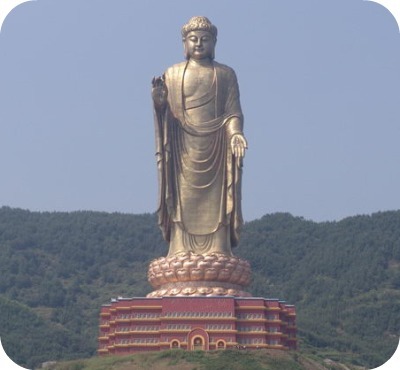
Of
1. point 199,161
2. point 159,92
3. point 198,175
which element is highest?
point 159,92

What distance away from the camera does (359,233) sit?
44.4m

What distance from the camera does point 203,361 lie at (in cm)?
2238

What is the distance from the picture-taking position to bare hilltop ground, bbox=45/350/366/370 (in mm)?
22250

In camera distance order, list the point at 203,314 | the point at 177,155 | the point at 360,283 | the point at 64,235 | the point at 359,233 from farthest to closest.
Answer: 1. the point at 64,235
2. the point at 359,233
3. the point at 360,283
4. the point at 177,155
5. the point at 203,314

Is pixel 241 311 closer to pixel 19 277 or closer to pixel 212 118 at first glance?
pixel 212 118

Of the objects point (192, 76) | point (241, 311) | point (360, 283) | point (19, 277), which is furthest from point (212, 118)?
point (19, 277)

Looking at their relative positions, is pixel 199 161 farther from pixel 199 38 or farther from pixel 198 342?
pixel 198 342

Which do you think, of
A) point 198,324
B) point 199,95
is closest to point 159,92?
point 199,95

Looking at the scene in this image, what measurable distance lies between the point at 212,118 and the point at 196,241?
2.06 meters

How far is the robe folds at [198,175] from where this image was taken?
25.0 meters

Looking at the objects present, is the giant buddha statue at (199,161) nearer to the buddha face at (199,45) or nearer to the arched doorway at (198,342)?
the buddha face at (199,45)

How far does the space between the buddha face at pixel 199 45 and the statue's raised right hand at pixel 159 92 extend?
98cm

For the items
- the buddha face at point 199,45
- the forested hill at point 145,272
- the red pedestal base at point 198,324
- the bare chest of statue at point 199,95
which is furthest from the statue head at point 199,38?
the forested hill at point 145,272

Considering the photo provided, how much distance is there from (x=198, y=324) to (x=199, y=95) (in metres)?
4.04
